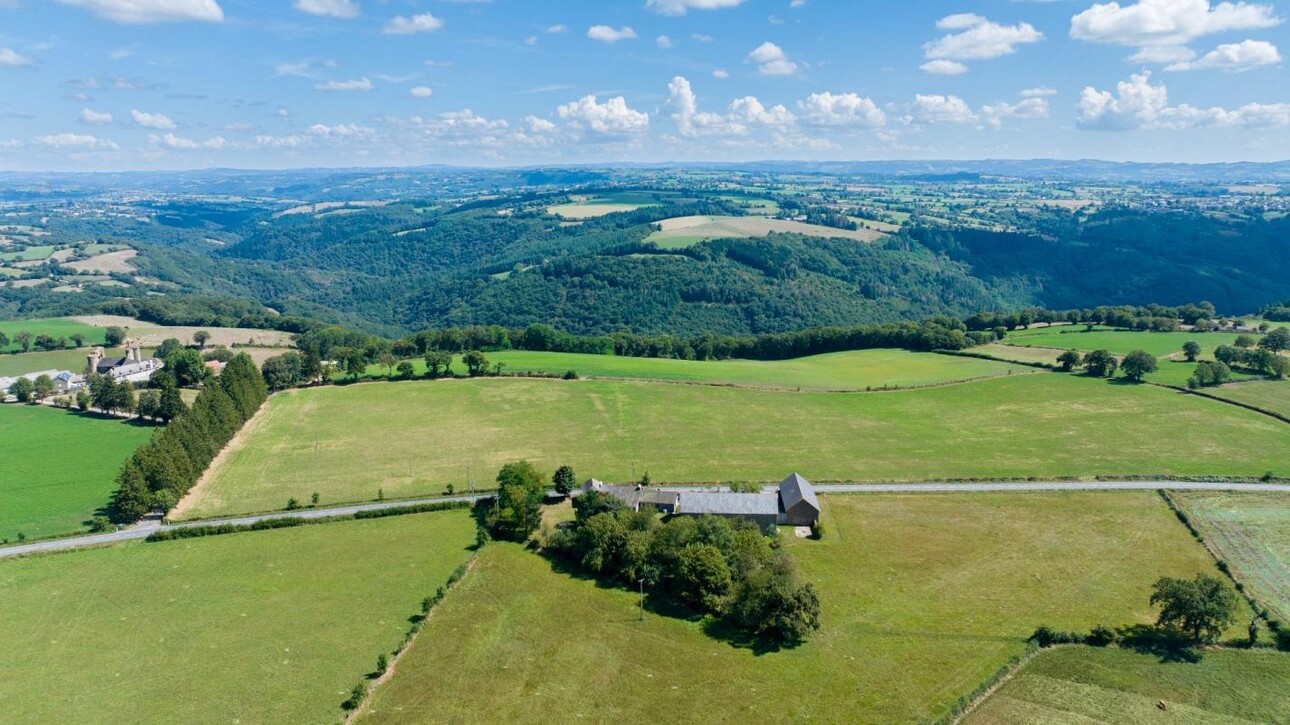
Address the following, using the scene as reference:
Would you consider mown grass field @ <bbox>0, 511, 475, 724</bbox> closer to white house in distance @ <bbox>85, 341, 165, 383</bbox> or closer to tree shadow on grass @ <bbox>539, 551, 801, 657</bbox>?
tree shadow on grass @ <bbox>539, 551, 801, 657</bbox>

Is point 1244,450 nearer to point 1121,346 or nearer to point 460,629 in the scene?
point 1121,346

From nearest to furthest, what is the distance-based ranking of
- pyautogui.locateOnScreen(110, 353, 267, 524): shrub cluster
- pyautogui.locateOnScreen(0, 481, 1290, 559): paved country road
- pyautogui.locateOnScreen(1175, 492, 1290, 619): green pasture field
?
pyautogui.locateOnScreen(1175, 492, 1290, 619): green pasture field < pyautogui.locateOnScreen(0, 481, 1290, 559): paved country road < pyautogui.locateOnScreen(110, 353, 267, 524): shrub cluster

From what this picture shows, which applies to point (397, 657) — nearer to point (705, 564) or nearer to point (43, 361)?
point (705, 564)

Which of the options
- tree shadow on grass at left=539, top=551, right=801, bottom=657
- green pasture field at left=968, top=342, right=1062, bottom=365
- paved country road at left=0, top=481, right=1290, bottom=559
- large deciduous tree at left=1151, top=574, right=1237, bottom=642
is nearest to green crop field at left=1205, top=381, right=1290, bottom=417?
green pasture field at left=968, top=342, right=1062, bottom=365

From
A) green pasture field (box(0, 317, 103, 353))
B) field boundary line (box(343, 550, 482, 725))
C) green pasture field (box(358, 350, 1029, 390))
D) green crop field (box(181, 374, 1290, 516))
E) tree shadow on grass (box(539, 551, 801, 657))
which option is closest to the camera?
field boundary line (box(343, 550, 482, 725))

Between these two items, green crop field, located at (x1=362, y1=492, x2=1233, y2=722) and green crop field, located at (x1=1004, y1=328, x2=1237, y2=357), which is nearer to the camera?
green crop field, located at (x1=362, y1=492, x2=1233, y2=722)

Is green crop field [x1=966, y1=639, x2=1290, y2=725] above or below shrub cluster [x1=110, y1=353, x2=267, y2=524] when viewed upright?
below
